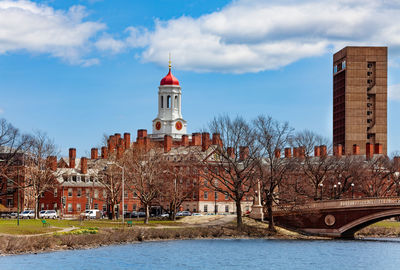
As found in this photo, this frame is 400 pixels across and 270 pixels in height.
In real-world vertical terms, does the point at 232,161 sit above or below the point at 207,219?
above

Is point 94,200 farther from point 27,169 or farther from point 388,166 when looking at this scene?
point 388,166

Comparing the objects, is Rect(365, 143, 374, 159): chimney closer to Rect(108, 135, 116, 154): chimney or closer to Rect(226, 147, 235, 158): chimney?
Rect(108, 135, 116, 154): chimney

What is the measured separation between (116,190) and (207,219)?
1582cm

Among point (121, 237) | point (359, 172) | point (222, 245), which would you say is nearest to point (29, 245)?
A: point (121, 237)

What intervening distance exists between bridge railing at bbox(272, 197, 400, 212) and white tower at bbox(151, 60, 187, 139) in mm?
76552

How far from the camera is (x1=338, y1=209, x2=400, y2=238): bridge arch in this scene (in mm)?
86562

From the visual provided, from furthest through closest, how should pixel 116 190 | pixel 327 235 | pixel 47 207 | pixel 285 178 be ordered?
pixel 47 207
pixel 116 190
pixel 285 178
pixel 327 235

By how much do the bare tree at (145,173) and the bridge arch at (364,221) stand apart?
24.3 m

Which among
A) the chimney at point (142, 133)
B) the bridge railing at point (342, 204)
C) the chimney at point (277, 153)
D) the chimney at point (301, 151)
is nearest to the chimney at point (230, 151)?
the chimney at point (277, 153)

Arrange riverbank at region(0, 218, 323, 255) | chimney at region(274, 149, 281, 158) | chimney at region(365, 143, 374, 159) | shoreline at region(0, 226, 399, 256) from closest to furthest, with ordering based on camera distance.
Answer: shoreline at region(0, 226, 399, 256) < riverbank at region(0, 218, 323, 255) < chimney at region(274, 149, 281, 158) < chimney at region(365, 143, 374, 159)

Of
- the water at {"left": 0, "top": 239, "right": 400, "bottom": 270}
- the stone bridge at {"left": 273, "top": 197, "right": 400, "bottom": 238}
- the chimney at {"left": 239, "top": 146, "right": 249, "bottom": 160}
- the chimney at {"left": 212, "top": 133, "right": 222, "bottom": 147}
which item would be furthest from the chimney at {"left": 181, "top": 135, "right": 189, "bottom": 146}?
the water at {"left": 0, "top": 239, "right": 400, "bottom": 270}

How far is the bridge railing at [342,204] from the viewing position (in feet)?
286

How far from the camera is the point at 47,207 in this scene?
149 meters

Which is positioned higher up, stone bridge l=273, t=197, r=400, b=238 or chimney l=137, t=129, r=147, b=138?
chimney l=137, t=129, r=147, b=138
